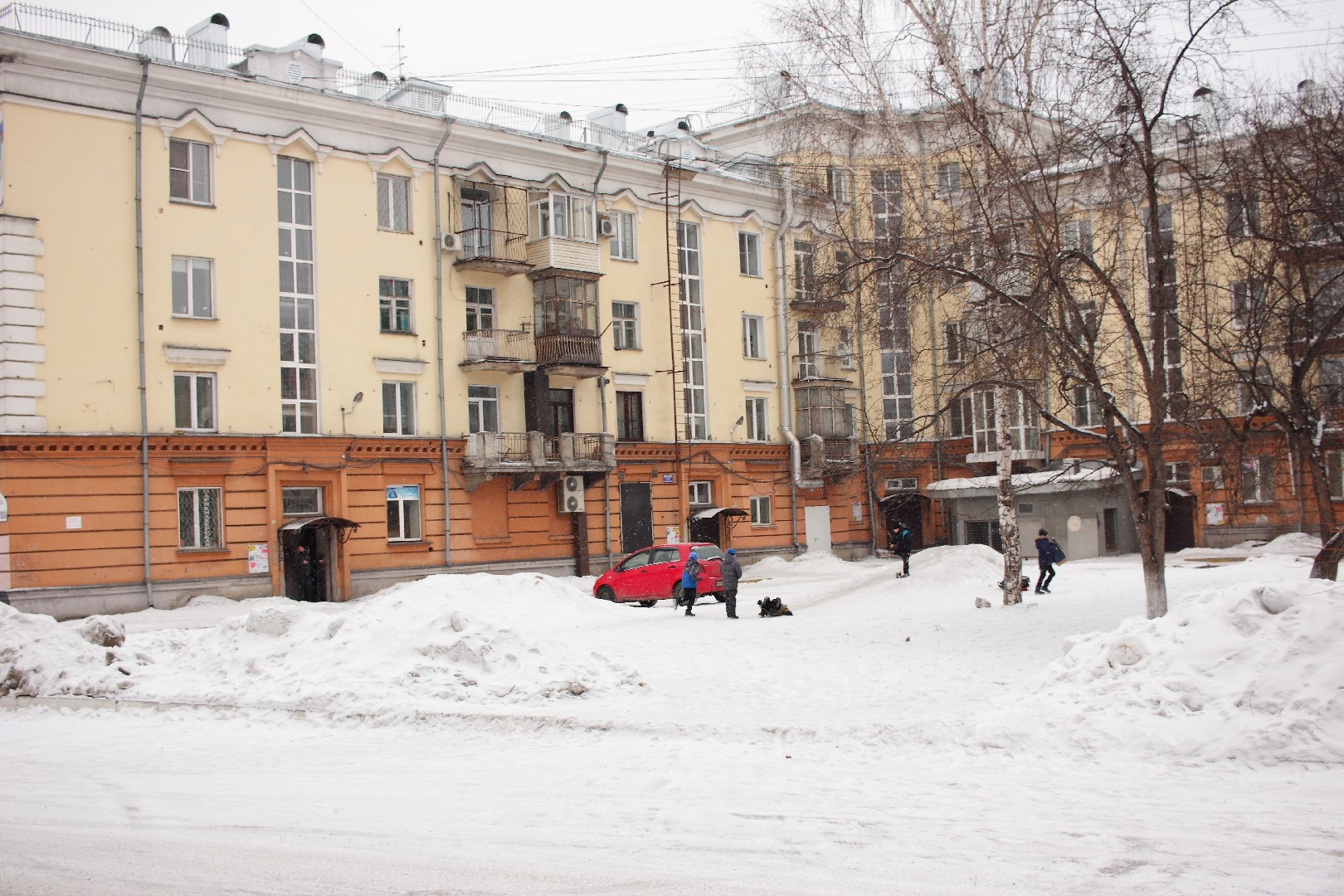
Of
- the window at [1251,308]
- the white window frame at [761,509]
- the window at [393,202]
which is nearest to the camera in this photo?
the window at [1251,308]

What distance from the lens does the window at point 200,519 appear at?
95.9ft

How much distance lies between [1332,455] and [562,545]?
24.4m

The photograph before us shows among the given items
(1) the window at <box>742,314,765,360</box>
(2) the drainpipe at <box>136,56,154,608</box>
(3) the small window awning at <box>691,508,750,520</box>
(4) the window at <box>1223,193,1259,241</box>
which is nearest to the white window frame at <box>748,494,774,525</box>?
(3) the small window awning at <box>691,508,750,520</box>

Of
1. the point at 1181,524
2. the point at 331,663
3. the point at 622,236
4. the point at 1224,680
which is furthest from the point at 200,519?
the point at 1181,524

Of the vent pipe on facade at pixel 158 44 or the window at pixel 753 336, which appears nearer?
the vent pipe on facade at pixel 158 44

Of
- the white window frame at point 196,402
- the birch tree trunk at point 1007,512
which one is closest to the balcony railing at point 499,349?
the white window frame at point 196,402

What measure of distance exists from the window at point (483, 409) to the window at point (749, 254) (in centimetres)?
1243

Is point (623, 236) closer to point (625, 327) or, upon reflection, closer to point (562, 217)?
point (625, 327)

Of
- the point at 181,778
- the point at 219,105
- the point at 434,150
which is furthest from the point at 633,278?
the point at 181,778

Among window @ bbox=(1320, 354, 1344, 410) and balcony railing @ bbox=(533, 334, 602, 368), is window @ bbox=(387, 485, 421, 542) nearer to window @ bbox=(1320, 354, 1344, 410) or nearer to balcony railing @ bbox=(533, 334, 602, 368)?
balcony railing @ bbox=(533, 334, 602, 368)

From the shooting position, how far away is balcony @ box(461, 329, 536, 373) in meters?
34.9

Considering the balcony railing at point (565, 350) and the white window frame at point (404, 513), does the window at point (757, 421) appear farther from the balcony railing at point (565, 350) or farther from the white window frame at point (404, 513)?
the white window frame at point (404, 513)

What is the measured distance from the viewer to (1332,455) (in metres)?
35.8

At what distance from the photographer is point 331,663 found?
1507cm
